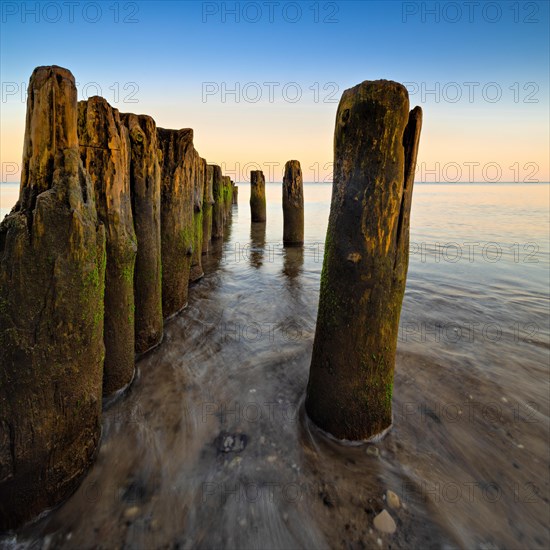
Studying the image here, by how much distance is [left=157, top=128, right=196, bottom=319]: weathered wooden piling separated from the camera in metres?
5.48

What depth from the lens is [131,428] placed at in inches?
125

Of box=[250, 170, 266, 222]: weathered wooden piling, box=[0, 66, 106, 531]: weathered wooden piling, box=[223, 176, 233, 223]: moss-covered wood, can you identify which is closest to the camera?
box=[0, 66, 106, 531]: weathered wooden piling

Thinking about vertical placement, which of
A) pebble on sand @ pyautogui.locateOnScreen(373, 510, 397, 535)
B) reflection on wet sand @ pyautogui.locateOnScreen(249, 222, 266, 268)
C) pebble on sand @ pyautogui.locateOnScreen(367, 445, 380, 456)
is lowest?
pebble on sand @ pyautogui.locateOnScreen(373, 510, 397, 535)

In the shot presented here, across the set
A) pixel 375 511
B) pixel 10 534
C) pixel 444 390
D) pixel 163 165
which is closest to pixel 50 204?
pixel 10 534

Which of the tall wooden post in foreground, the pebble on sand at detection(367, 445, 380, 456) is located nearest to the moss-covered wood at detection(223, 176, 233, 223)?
the tall wooden post in foreground

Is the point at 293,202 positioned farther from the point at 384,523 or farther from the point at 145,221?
the point at 384,523

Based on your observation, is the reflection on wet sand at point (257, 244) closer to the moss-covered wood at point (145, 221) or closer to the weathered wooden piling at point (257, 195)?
the weathered wooden piling at point (257, 195)

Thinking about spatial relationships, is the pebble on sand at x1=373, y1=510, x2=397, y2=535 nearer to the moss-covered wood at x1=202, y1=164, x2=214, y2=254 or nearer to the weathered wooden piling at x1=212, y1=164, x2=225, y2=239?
the moss-covered wood at x1=202, y1=164, x2=214, y2=254

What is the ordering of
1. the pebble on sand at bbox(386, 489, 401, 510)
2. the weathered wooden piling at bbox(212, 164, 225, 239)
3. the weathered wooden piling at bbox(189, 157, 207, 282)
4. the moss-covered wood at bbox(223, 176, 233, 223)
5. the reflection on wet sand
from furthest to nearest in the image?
the moss-covered wood at bbox(223, 176, 233, 223)
the weathered wooden piling at bbox(212, 164, 225, 239)
the reflection on wet sand
the weathered wooden piling at bbox(189, 157, 207, 282)
the pebble on sand at bbox(386, 489, 401, 510)

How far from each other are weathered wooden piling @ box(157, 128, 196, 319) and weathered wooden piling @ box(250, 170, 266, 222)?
14208mm

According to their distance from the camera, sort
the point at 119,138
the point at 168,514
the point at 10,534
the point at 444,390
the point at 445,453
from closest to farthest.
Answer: the point at 10,534
the point at 168,514
the point at 445,453
the point at 119,138
the point at 444,390

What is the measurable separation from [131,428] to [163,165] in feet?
13.0

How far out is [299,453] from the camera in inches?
114

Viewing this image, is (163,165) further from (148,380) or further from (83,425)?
(83,425)
